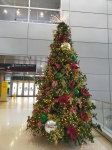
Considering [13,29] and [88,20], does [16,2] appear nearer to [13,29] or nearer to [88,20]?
[13,29]

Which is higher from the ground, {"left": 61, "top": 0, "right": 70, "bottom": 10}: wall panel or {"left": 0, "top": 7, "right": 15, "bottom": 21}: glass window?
{"left": 61, "top": 0, "right": 70, "bottom": 10}: wall panel

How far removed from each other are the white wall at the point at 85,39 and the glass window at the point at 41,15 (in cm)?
35

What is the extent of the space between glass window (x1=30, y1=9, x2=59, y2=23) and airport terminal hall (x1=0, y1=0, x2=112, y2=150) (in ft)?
0.12

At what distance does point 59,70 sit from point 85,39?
5.97 meters

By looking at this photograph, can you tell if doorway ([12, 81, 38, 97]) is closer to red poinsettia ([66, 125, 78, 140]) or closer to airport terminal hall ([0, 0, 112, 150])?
airport terminal hall ([0, 0, 112, 150])

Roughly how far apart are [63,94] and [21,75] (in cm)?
2183

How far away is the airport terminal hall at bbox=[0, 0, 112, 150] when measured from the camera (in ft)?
10.6

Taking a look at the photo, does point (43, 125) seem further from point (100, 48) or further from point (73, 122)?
point (100, 48)

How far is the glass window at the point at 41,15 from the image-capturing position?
8.99m

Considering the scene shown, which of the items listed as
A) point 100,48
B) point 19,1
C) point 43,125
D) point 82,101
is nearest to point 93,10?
point 100,48

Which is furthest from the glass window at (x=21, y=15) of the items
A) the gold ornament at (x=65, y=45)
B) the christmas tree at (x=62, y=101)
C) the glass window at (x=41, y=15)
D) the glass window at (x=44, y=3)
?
the gold ornament at (x=65, y=45)

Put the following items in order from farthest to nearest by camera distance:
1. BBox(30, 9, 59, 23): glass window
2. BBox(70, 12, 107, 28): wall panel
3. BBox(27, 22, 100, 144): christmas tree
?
BBox(70, 12, 107, 28): wall panel
BBox(30, 9, 59, 23): glass window
BBox(27, 22, 100, 144): christmas tree

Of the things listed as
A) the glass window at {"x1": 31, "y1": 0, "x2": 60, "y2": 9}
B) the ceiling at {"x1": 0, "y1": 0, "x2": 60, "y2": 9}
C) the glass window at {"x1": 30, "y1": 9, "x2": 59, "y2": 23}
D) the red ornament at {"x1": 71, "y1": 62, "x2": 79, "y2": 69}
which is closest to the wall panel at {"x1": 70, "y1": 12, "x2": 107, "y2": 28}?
the glass window at {"x1": 30, "y1": 9, "x2": 59, "y2": 23}

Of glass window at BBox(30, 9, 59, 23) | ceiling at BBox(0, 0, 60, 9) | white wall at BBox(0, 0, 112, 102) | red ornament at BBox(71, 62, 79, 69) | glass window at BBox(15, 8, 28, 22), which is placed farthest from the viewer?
ceiling at BBox(0, 0, 60, 9)
